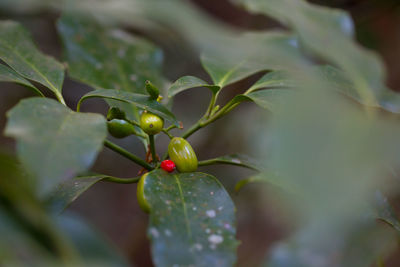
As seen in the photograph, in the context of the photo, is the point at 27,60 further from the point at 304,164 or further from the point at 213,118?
the point at 304,164

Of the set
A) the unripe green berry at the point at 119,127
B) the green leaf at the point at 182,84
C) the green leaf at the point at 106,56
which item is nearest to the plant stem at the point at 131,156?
the unripe green berry at the point at 119,127

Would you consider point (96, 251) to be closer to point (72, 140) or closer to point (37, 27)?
point (72, 140)

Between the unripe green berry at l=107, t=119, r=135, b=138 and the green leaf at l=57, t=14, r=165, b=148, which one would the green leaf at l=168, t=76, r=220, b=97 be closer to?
the unripe green berry at l=107, t=119, r=135, b=138

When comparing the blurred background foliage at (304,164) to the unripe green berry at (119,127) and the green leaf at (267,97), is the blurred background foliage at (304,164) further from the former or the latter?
the unripe green berry at (119,127)

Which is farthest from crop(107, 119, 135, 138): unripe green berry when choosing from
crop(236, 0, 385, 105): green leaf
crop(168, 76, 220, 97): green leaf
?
crop(236, 0, 385, 105): green leaf

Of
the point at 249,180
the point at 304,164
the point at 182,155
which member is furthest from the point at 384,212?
the point at 304,164

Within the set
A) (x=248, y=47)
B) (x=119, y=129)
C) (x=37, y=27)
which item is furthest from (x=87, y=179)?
(x=37, y=27)

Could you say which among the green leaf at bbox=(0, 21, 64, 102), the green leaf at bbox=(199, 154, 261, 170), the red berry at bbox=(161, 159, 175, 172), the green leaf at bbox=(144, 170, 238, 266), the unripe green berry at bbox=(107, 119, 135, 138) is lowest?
the green leaf at bbox=(199, 154, 261, 170)
